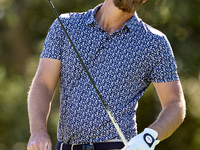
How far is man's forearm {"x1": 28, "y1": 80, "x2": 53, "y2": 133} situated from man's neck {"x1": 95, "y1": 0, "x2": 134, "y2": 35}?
0.47 metres

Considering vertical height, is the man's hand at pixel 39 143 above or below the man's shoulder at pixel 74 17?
below

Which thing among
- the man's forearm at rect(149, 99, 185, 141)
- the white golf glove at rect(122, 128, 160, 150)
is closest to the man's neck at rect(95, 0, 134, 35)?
the man's forearm at rect(149, 99, 185, 141)

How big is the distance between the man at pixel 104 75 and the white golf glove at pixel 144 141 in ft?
1.04

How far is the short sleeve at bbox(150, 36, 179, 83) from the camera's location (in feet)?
8.61

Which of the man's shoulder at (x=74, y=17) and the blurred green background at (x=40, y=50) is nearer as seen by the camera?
the man's shoulder at (x=74, y=17)

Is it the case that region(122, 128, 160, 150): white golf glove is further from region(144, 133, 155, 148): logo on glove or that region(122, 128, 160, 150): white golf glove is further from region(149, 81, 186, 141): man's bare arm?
region(149, 81, 186, 141): man's bare arm

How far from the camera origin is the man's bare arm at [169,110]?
241 centimetres

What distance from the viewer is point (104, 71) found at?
2.61 meters

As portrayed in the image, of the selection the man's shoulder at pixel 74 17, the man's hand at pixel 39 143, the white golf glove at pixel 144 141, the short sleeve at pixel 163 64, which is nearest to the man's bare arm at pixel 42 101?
the man's hand at pixel 39 143

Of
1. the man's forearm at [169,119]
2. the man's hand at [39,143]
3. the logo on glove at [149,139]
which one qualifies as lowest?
the man's forearm at [169,119]

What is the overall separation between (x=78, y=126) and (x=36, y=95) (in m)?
0.27

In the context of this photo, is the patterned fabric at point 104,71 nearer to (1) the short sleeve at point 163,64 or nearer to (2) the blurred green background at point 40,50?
(1) the short sleeve at point 163,64

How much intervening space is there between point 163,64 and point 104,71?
0.30m

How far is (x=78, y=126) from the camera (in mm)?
2605
